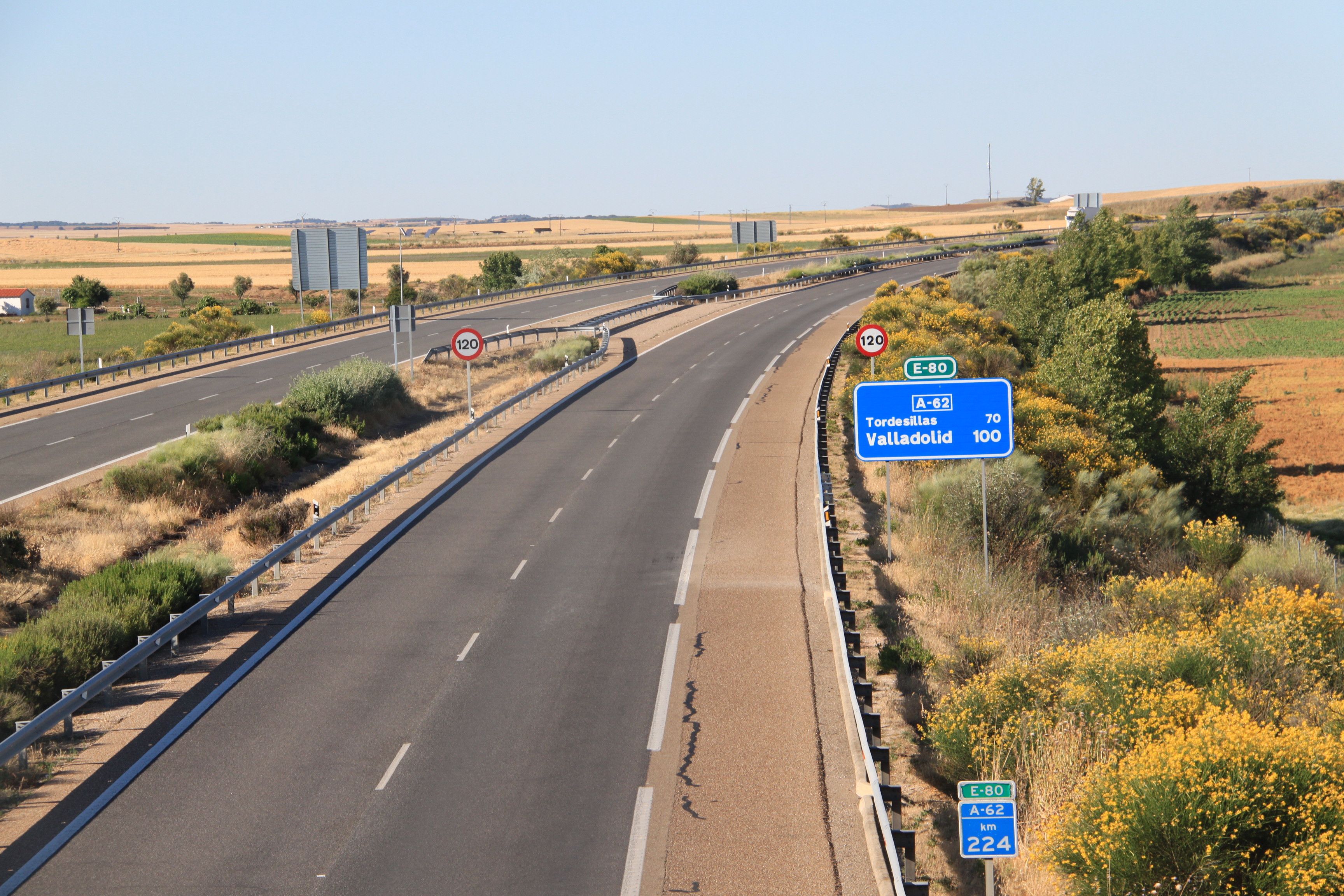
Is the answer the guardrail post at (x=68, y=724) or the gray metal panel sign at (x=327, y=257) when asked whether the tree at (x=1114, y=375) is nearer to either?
the guardrail post at (x=68, y=724)

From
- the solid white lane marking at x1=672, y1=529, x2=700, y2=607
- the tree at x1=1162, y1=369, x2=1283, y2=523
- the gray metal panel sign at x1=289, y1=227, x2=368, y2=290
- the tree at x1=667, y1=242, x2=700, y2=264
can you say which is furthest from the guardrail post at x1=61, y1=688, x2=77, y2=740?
the tree at x1=667, y1=242, x2=700, y2=264

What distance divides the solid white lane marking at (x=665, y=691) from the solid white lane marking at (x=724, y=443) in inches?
484

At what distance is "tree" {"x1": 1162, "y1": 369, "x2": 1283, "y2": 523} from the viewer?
3300 cm

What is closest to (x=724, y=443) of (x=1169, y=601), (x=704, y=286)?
(x=1169, y=601)

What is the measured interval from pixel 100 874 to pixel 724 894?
198 inches

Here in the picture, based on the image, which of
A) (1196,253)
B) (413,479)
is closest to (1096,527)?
(413,479)

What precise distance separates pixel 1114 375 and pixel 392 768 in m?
31.7

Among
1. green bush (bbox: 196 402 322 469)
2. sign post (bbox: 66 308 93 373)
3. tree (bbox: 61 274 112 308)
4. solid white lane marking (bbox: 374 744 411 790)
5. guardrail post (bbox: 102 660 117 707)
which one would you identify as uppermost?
tree (bbox: 61 274 112 308)

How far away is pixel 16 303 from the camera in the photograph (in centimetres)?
9038

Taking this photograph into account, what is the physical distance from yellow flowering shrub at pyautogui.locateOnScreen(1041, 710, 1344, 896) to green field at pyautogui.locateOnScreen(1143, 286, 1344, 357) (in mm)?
67616

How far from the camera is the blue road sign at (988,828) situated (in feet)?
23.5

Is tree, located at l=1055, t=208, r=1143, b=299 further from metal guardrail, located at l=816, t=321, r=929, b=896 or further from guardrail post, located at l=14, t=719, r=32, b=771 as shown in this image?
guardrail post, located at l=14, t=719, r=32, b=771

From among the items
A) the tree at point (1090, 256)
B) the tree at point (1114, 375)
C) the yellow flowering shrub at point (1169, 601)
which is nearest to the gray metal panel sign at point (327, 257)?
the tree at point (1114, 375)

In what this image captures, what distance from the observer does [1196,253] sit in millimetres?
106688
